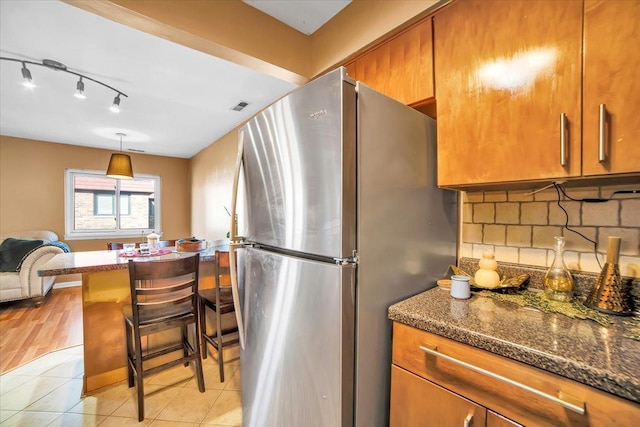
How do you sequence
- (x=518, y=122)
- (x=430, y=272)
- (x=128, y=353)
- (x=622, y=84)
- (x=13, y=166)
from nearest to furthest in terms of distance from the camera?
(x=622, y=84) < (x=518, y=122) < (x=430, y=272) < (x=128, y=353) < (x=13, y=166)

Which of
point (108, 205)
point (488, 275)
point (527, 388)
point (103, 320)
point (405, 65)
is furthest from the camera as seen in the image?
point (108, 205)

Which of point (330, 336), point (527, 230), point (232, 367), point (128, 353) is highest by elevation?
point (527, 230)

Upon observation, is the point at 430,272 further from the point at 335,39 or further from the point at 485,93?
the point at 335,39

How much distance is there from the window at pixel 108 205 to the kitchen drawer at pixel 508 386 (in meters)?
6.00

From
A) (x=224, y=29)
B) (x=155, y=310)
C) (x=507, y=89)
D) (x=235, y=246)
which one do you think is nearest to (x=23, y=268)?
(x=155, y=310)

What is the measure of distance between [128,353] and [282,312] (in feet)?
5.23

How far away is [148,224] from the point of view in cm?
578

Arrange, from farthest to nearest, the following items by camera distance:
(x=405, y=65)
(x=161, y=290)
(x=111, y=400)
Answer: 1. (x=111, y=400)
2. (x=161, y=290)
3. (x=405, y=65)

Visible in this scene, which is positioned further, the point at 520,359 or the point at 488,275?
the point at 488,275

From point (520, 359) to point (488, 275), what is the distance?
513 millimetres

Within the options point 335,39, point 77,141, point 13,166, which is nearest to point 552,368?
point 335,39

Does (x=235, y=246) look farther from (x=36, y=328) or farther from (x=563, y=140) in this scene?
(x=36, y=328)

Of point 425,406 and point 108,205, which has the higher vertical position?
point 108,205

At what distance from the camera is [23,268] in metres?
3.48
